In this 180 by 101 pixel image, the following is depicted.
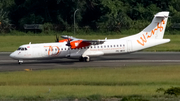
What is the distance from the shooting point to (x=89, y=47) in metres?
32.6

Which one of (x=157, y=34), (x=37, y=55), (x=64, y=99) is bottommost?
(x=64, y=99)

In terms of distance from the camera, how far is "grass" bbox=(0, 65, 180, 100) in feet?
55.1

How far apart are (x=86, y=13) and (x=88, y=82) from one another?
51579mm

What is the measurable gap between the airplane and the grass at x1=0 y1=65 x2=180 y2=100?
14.8 feet

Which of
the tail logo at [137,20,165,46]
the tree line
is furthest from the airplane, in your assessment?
the tree line

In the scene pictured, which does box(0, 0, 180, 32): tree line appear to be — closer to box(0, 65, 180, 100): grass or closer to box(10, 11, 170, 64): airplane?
box(10, 11, 170, 64): airplane

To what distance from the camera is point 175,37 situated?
6047 centimetres

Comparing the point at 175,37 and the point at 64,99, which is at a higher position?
the point at 175,37

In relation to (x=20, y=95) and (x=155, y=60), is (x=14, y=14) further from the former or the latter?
(x=20, y=95)

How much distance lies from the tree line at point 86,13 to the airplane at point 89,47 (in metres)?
32.3

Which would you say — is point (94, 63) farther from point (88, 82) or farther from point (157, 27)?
point (88, 82)

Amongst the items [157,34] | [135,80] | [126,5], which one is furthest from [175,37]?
[135,80]

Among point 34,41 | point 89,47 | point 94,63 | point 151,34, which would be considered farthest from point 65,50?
point 34,41

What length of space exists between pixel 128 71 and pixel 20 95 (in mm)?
11776
